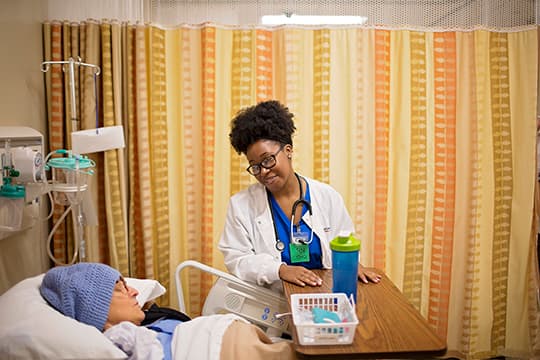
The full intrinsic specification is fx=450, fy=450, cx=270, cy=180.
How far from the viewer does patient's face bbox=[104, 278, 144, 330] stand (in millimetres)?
1408

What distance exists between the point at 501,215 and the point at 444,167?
47 cm

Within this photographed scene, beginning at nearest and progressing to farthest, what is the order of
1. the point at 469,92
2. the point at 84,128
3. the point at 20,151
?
the point at 20,151 → the point at 84,128 → the point at 469,92

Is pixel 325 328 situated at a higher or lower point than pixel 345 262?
lower

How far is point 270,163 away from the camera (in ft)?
6.48

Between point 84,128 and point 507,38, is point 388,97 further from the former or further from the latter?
point 84,128

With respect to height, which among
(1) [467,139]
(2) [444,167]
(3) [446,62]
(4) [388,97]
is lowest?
(2) [444,167]

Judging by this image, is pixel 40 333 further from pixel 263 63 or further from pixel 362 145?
pixel 362 145

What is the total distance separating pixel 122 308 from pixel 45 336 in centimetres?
32

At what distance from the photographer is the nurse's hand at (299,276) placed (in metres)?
1.71

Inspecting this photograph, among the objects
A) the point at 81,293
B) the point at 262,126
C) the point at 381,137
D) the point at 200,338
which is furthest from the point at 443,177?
the point at 81,293

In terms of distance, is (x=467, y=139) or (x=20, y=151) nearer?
(x=20, y=151)

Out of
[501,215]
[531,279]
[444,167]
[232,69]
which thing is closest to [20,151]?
[232,69]

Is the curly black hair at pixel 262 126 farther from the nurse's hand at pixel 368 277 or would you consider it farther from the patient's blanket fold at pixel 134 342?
the patient's blanket fold at pixel 134 342

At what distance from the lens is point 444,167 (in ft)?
8.51
